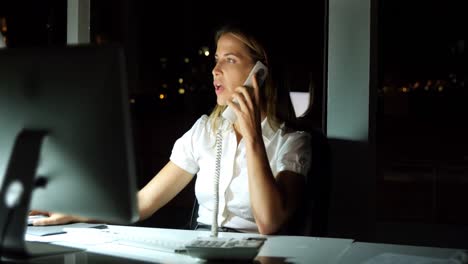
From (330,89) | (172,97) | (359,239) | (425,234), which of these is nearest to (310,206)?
(359,239)

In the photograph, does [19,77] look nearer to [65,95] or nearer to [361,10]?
[65,95]

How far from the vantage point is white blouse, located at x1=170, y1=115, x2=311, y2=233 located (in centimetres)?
222

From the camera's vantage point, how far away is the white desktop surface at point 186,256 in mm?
1560

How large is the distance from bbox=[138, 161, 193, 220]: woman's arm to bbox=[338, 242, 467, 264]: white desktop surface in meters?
0.92

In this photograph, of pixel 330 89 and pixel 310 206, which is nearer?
pixel 310 206

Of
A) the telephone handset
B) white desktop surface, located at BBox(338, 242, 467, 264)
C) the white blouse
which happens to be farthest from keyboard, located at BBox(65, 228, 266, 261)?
the telephone handset

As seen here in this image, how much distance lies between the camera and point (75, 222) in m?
2.11

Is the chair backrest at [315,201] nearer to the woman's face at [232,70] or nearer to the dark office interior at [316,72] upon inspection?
the dark office interior at [316,72]

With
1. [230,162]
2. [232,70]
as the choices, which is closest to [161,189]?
[230,162]

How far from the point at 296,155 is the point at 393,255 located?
0.69 m

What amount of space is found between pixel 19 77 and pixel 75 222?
0.83 metres

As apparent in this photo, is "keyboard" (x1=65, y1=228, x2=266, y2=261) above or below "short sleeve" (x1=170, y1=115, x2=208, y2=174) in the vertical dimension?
below

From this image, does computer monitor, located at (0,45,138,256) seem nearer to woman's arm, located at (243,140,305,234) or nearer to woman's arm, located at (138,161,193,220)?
woman's arm, located at (243,140,305,234)

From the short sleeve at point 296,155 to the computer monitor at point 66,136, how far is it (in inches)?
39.4
